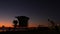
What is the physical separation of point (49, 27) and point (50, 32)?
5.32 ft

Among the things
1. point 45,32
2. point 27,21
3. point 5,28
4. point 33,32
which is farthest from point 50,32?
point 5,28

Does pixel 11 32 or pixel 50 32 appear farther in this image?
pixel 50 32

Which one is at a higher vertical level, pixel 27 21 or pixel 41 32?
pixel 27 21

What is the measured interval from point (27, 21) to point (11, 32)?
3.70 metres

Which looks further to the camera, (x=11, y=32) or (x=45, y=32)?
(x=45, y=32)

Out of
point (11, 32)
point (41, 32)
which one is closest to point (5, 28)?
point (11, 32)

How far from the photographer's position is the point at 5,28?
16.4 m

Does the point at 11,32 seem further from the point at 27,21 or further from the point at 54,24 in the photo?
the point at 54,24

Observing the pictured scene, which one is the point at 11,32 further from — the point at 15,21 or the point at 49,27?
the point at 49,27

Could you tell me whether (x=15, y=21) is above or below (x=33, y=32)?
above

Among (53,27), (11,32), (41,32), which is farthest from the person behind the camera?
(53,27)

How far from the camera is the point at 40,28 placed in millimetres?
18031

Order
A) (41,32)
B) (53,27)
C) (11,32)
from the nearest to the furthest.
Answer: (11,32)
(41,32)
(53,27)

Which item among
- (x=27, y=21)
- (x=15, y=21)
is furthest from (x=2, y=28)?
(x=27, y=21)
